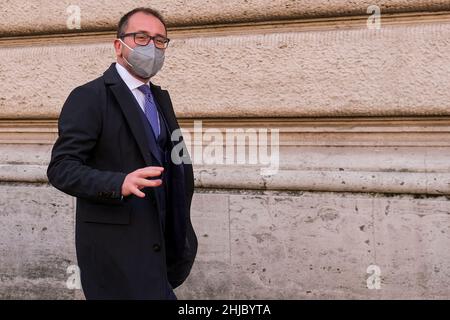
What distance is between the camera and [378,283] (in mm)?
3707

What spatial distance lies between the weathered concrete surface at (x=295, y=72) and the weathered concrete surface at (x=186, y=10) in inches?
4.5

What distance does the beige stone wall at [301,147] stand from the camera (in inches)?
145

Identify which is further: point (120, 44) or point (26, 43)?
point (26, 43)

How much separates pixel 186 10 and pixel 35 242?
6.09ft

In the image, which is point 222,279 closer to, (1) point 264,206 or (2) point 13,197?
(1) point 264,206

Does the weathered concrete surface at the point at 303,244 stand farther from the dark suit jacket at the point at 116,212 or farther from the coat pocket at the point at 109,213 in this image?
the coat pocket at the point at 109,213

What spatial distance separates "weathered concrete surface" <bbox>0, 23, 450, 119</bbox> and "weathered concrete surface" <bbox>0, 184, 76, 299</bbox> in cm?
61

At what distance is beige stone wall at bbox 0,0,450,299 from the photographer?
12.0 ft

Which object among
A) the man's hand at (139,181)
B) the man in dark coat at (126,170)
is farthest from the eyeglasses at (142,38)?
the man's hand at (139,181)

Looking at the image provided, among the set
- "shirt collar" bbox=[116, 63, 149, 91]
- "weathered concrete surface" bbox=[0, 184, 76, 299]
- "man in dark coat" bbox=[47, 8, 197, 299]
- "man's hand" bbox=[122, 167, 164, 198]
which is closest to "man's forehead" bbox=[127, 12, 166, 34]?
"man in dark coat" bbox=[47, 8, 197, 299]

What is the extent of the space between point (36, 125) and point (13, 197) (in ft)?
1.74

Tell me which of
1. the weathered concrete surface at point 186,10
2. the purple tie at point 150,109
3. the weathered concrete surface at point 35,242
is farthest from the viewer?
the weathered concrete surface at point 35,242

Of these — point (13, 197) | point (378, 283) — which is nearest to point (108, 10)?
point (13, 197)
